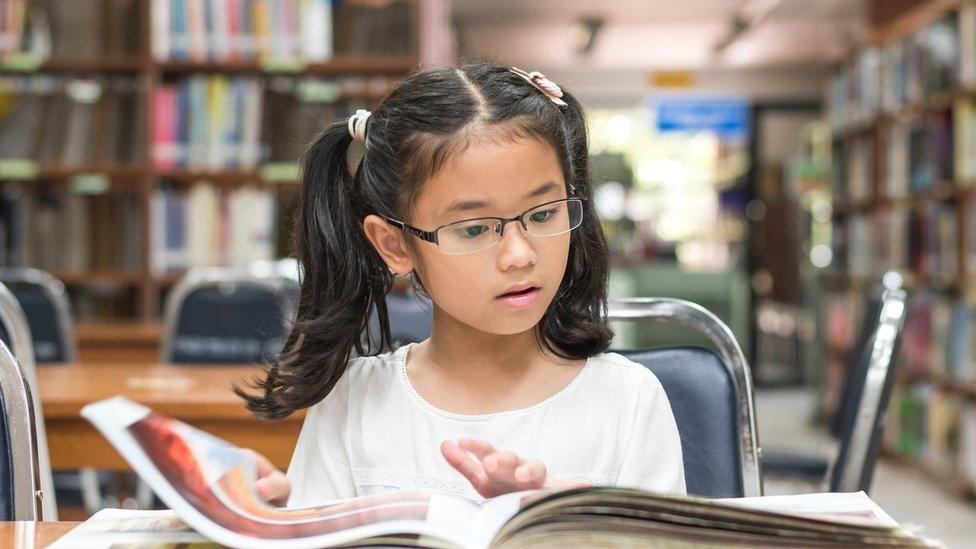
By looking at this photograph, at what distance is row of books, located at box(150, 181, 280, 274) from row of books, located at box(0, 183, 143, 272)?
0.10m

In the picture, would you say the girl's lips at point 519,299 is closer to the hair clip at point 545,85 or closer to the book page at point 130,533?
the hair clip at point 545,85

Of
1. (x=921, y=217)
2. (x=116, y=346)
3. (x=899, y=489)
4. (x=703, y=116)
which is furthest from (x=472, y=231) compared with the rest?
(x=703, y=116)

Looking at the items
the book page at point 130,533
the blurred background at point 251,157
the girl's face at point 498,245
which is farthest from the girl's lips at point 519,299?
the blurred background at point 251,157

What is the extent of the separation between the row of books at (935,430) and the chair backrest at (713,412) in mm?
2783

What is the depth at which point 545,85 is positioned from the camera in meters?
1.26

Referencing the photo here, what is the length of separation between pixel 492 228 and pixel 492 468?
1.05ft

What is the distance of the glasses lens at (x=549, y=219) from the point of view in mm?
1121

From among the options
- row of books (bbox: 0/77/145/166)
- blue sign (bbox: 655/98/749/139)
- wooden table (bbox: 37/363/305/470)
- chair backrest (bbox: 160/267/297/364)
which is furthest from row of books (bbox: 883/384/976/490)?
blue sign (bbox: 655/98/749/139)

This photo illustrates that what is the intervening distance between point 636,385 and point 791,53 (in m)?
9.84

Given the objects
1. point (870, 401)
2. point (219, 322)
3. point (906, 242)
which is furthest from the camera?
point (906, 242)

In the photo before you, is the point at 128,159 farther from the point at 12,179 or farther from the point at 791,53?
the point at 791,53

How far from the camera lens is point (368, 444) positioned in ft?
3.99

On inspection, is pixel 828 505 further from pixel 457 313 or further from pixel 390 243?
pixel 390 243

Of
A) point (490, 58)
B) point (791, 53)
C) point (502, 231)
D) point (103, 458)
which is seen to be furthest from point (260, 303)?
point (791, 53)
